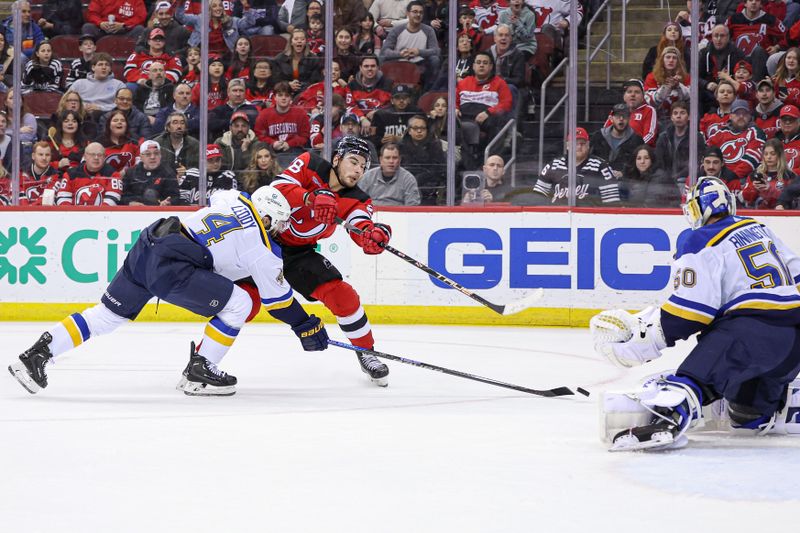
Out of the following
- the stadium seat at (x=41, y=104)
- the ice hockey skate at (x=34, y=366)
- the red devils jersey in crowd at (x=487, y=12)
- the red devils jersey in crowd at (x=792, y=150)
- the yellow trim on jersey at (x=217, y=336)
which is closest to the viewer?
the ice hockey skate at (x=34, y=366)

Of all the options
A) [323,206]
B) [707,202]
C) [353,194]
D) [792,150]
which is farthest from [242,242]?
[792,150]

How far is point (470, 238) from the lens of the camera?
24.5 ft

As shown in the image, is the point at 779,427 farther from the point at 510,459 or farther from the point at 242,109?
the point at 242,109

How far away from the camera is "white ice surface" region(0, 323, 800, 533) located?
238 cm

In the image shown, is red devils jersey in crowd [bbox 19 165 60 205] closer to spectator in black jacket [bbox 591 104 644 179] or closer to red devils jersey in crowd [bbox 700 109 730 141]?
spectator in black jacket [bbox 591 104 644 179]

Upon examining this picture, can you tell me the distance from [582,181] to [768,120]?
1281 mm

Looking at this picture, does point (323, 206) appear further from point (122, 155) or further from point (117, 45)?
point (117, 45)

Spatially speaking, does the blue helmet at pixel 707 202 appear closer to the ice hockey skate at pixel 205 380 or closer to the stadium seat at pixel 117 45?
the ice hockey skate at pixel 205 380

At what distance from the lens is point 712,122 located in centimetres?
720

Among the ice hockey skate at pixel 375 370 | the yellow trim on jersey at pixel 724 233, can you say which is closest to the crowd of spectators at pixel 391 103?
the ice hockey skate at pixel 375 370

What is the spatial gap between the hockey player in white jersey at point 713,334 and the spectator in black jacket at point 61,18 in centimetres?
613

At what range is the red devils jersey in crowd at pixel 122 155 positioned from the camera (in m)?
7.72

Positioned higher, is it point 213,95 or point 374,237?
point 213,95

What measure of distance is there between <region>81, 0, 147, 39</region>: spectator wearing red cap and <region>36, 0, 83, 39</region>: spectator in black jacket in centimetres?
8
